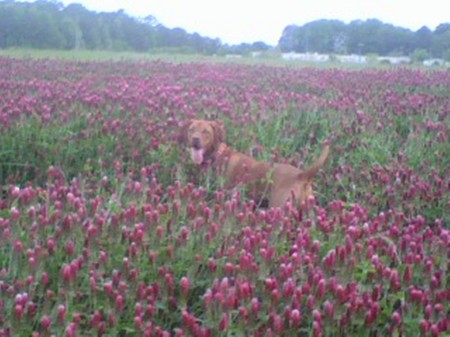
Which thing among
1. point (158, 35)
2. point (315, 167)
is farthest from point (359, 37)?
point (315, 167)

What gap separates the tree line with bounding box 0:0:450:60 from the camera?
168ft

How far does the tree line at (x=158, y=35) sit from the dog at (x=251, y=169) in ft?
139

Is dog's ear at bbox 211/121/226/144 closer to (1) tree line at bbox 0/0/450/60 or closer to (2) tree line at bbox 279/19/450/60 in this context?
(1) tree line at bbox 0/0/450/60

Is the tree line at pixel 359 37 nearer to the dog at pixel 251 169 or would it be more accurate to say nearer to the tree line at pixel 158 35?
the tree line at pixel 158 35

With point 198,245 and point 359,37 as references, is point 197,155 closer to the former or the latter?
point 198,245

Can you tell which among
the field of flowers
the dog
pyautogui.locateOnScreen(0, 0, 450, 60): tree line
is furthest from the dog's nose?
pyautogui.locateOnScreen(0, 0, 450, 60): tree line

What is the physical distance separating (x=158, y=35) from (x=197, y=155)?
55409 millimetres

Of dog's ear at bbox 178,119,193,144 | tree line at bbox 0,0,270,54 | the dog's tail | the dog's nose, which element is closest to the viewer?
the dog's tail

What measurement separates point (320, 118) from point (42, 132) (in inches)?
148

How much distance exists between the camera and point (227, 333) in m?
2.63

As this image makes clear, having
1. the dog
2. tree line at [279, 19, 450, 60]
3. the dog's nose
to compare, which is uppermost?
tree line at [279, 19, 450, 60]

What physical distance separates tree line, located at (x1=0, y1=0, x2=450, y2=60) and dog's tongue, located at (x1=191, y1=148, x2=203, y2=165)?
42.7 meters

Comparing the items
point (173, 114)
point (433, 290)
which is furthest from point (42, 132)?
point (433, 290)

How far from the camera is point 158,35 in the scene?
2372 inches
